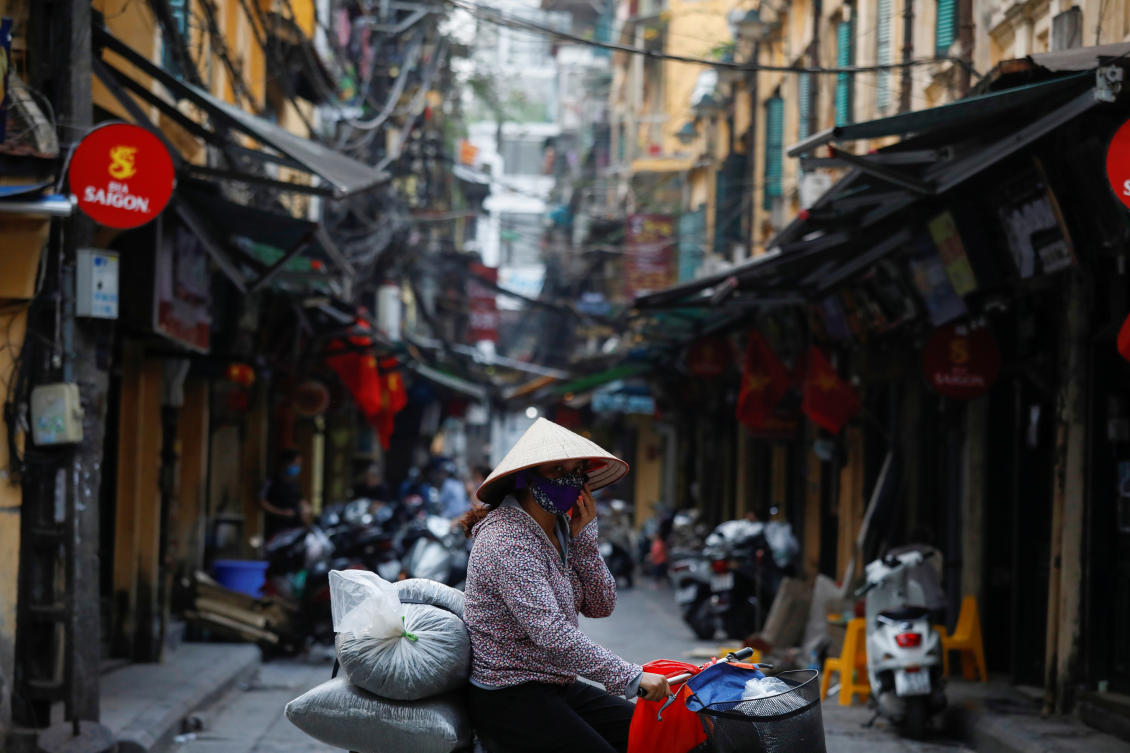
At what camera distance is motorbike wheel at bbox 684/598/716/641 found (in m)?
16.0

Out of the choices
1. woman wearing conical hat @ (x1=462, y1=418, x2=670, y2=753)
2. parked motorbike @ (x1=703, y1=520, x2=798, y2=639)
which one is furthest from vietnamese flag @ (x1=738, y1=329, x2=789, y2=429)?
woman wearing conical hat @ (x1=462, y1=418, x2=670, y2=753)

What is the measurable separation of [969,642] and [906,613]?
1.99 m

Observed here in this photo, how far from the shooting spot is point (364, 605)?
471cm

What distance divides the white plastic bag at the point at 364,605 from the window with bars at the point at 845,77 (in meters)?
12.9

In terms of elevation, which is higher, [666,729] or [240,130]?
[240,130]

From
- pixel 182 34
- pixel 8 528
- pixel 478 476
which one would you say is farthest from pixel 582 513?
pixel 478 476

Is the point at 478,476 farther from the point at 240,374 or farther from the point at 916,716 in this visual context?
the point at 916,716

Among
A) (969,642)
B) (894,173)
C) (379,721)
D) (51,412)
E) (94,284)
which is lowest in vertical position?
(969,642)

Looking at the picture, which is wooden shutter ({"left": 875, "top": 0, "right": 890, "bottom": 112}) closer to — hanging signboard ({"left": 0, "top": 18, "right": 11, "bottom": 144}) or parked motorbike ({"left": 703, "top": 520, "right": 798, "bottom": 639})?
parked motorbike ({"left": 703, "top": 520, "right": 798, "bottom": 639})

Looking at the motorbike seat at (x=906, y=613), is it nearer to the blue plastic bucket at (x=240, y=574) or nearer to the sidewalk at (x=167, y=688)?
the sidewalk at (x=167, y=688)

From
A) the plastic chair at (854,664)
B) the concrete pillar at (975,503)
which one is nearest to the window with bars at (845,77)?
the concrete pillar at (975,503)

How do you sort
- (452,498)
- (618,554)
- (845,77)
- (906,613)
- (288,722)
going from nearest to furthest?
(906,613)
(288,722)
(845,77)
(452,498)
(618,554)

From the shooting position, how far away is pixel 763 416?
663 inches

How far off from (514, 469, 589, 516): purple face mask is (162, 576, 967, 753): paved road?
4.82 m
